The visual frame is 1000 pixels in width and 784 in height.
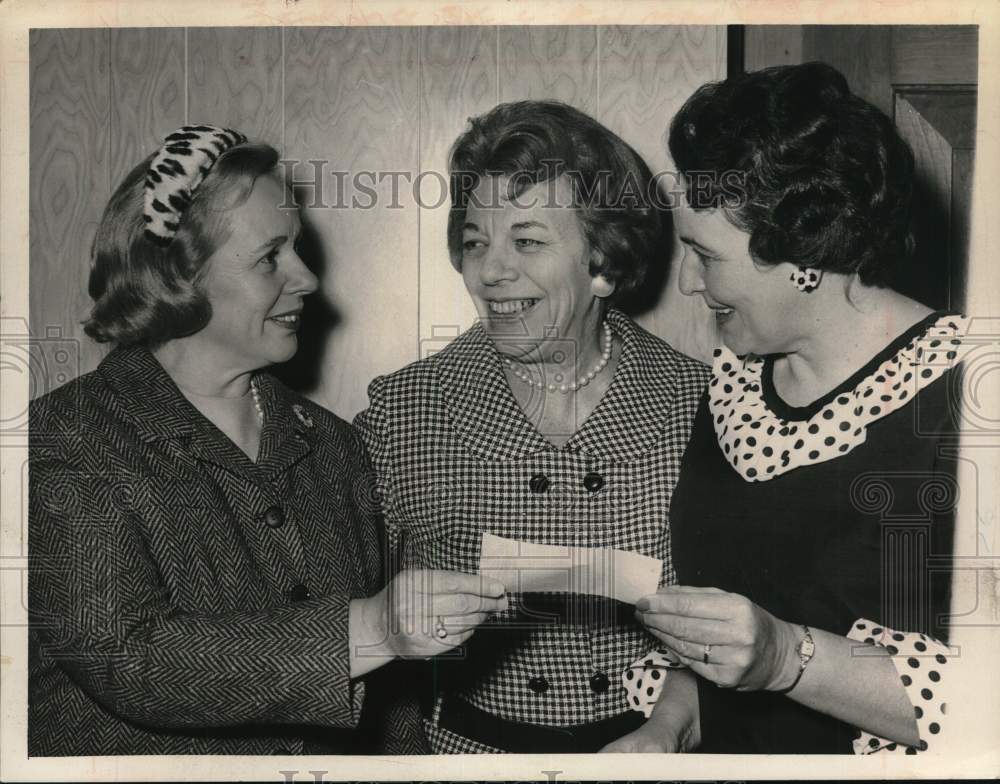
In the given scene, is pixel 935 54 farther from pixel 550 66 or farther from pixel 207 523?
pixel 207 523

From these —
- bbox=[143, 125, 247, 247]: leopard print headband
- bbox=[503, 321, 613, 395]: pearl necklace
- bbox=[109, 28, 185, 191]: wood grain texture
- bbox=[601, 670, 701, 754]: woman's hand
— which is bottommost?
bbox=[601, 670, 701, 754]: woman's hand

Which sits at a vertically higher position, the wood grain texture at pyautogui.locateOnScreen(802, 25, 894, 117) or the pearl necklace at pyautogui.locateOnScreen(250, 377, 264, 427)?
the wood grain texture at pyautogui.locateOnScreen(802, 25, 894, 117)

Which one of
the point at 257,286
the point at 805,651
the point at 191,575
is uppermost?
the point at 257,286

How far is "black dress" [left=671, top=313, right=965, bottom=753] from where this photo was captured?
4.84ft

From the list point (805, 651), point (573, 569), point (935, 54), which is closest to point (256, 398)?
point (573, 569)

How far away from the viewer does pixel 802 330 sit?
4.86ft

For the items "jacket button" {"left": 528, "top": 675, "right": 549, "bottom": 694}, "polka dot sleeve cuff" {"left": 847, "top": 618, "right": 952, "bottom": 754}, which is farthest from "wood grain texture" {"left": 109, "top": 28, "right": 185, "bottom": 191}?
"polka dot sleeve cuff" {"left": 847, "top": 618, "right": 952, "bottom": 754}

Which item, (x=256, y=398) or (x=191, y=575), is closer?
(x=191, y=575)

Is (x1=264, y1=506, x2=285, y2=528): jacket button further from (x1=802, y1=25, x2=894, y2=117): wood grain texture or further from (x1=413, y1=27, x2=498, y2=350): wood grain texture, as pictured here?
(x1=802, y1=25, x2=894, y2=117): wood grain texture

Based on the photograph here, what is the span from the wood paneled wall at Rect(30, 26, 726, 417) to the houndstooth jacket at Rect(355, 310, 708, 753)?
0.34 ft

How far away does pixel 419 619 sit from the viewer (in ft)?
4.67

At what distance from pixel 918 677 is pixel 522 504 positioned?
61 centimetres

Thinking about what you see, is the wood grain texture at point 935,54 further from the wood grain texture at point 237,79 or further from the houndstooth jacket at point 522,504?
the wood grain texture at point 237,79

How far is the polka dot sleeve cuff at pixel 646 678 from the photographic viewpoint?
59.4 inches
